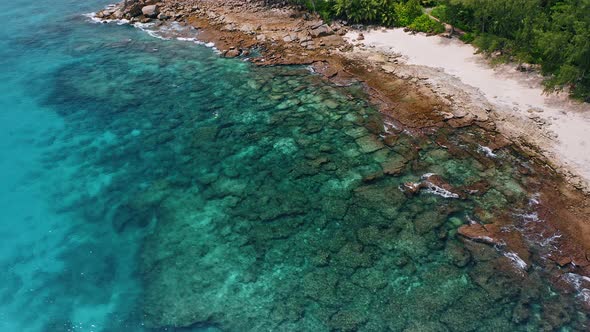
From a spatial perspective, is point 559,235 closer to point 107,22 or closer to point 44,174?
point 44,174

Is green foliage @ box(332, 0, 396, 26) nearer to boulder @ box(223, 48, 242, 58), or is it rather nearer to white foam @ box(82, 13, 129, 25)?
boulder @ box(223, 48, 242, 58)

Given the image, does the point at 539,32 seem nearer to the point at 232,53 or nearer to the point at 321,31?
the point at 321,31

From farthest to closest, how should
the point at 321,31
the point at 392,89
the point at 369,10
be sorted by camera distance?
the point at 321,31, the point at 369,10, the point at 392,89

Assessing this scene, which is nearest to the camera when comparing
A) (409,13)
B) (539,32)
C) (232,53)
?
(539,32)

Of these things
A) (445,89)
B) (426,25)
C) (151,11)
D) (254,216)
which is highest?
(426,25)

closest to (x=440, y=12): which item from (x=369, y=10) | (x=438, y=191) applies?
(x=369, y=10)

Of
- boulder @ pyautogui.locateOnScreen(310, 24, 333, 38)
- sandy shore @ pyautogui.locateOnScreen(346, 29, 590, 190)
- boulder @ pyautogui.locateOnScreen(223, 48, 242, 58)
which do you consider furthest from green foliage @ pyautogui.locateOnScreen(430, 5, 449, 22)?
boulder @ pyautogui.locateOnScreen(223, 48, 242, 58)

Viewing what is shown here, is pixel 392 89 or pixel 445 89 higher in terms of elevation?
pixel 445 89

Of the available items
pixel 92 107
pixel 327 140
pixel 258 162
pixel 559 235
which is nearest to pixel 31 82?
pixel 92 107
